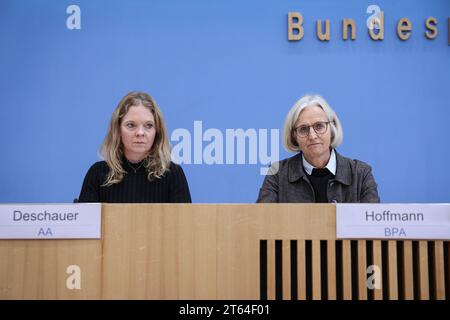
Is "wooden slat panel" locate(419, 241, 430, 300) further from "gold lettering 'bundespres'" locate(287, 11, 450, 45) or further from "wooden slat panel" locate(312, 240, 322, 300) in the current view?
"gold lettering 'bundespres'" locate(287, 11, 450, 45)

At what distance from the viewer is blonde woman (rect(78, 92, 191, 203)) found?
6.42ft

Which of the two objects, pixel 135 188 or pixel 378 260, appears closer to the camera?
pixel 378 260

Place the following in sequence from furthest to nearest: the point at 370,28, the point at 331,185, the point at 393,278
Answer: the point at 370,28, the point at 331,185, the point at 393,278

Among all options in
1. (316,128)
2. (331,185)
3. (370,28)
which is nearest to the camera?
(331,185)

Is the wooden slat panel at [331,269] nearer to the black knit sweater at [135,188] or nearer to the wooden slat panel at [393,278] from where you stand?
the wooden slat panel at [393,278]

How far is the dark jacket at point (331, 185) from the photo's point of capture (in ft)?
6.31

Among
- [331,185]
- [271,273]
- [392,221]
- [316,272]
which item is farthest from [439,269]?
[331,185]

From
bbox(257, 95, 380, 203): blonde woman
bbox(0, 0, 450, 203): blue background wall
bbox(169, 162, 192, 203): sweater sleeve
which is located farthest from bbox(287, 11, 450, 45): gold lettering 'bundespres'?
bbox(169, 162, 192, 203): sweater sleeve

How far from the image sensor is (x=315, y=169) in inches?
79.7

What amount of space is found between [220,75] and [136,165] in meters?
1.00

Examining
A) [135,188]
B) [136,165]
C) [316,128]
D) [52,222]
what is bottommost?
[52,222]

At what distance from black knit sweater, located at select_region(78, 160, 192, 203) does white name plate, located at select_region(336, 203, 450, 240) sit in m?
0.92

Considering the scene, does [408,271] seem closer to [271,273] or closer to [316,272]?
[316,272]

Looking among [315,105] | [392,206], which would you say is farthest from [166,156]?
[392,206]
